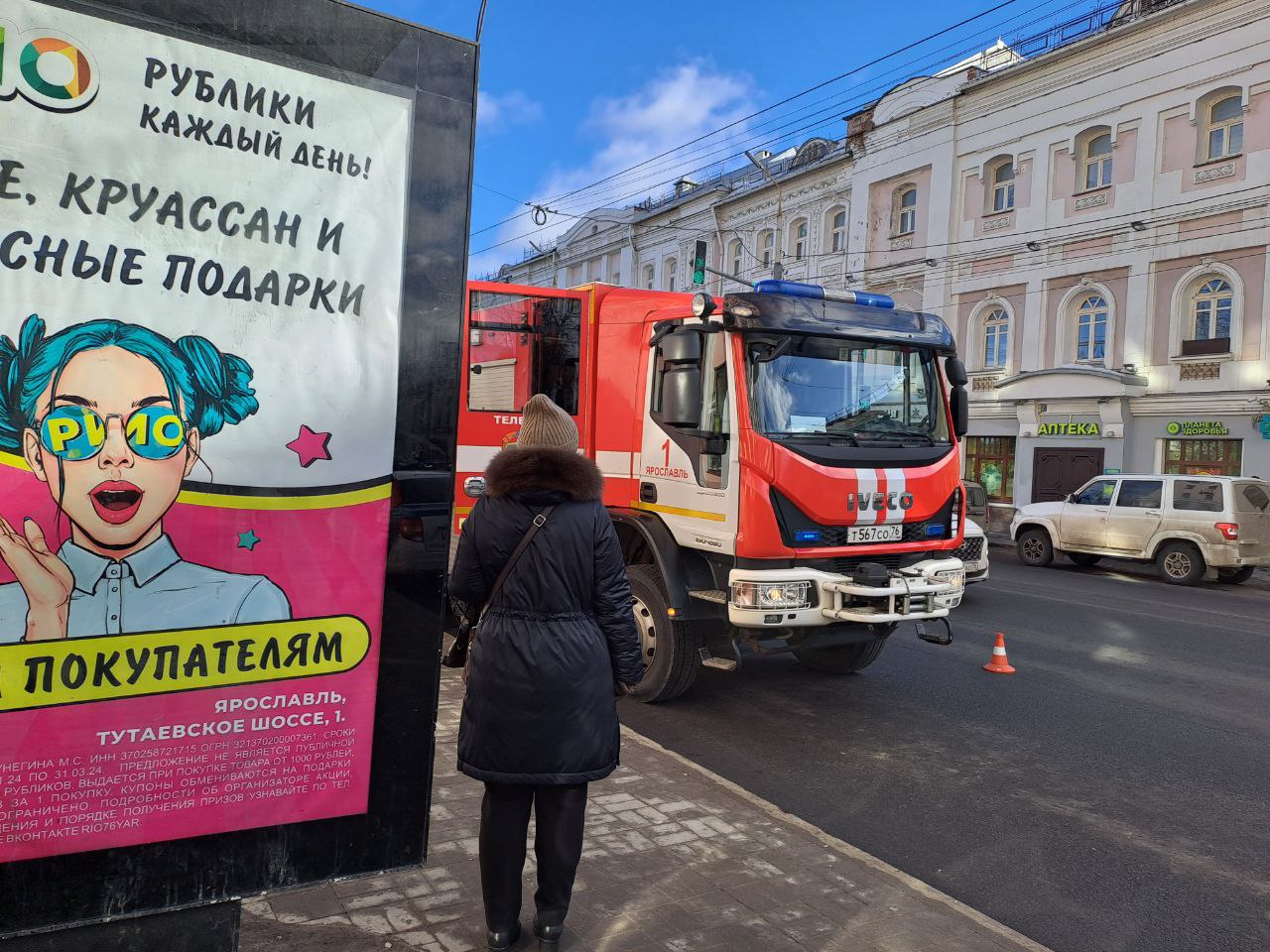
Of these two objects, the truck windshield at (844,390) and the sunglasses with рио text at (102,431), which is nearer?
the sunglasses with рио text at (102,431)

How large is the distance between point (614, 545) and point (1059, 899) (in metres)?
2.55

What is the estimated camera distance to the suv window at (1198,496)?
48.3 ft

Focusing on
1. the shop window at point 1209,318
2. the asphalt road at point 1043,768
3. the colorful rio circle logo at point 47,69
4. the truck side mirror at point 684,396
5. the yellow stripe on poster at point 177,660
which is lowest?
the asphalt road at point 1043,768

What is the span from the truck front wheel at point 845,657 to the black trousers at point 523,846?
15.1 feet

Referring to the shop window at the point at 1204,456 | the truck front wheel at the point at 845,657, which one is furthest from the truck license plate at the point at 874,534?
the shop window at the point at 1204,456

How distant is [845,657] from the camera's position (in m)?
7.68

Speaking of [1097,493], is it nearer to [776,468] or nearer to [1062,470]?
[1062,470]

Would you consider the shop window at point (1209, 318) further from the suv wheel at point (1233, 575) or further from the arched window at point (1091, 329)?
the suv wheel at point (1233, 575)

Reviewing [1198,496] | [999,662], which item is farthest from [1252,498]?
[999,662]

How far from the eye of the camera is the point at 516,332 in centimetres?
791

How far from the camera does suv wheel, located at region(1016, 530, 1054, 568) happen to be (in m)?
16.9

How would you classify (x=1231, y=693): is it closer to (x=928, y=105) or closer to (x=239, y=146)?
(x=239, y=146)

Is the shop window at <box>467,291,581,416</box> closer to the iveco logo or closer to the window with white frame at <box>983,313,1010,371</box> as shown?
the iveco logo

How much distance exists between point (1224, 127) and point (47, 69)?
82.9ft
